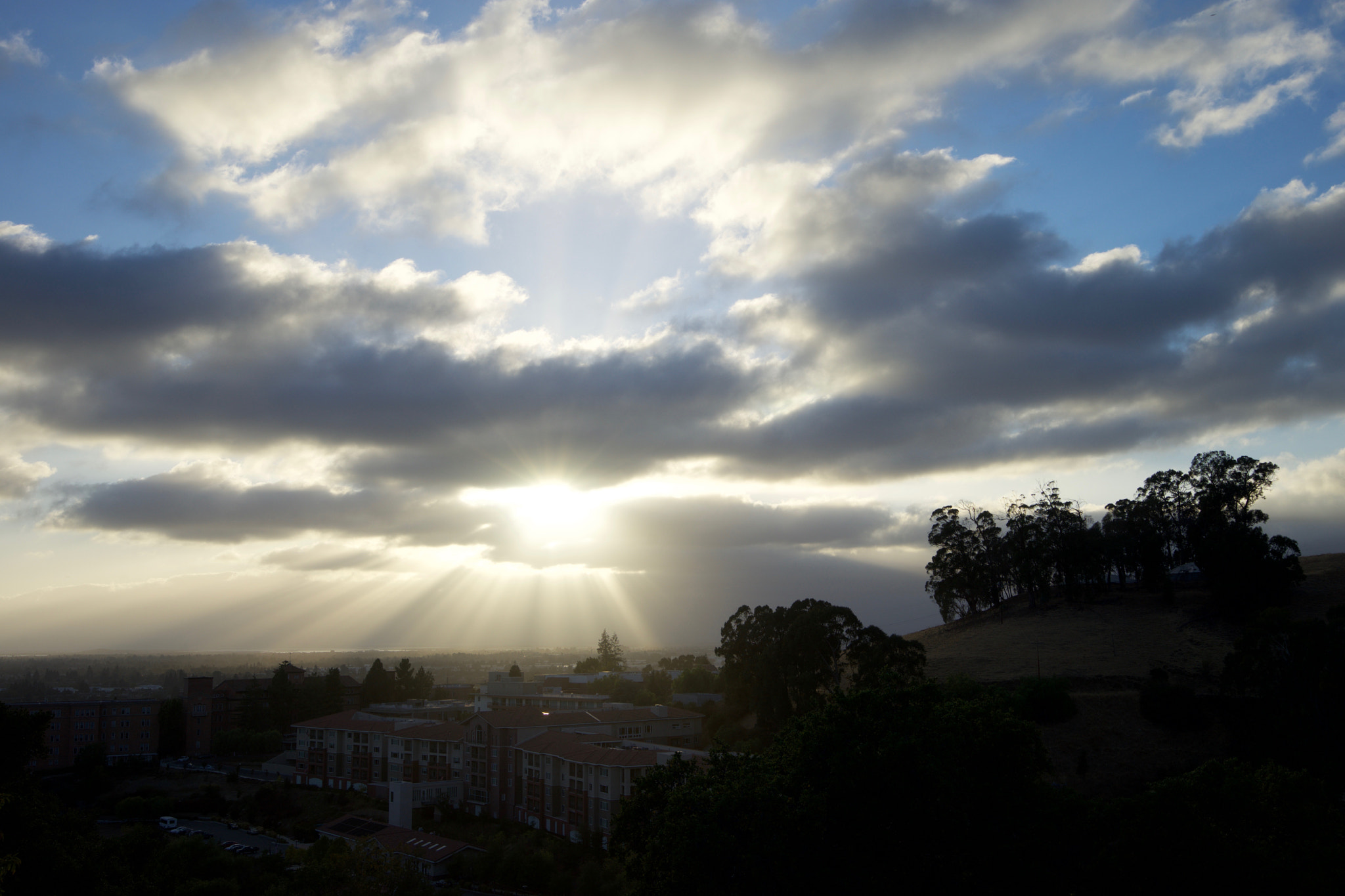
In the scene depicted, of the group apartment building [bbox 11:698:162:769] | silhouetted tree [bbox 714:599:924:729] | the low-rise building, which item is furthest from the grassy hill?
apartment building [bbox 11:698:162:769]

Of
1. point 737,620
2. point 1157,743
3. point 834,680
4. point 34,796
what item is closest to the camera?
point 34,796

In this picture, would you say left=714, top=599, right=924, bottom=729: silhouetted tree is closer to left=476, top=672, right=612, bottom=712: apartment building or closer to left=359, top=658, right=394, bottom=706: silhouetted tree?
left=476, top=672, right=612, bottom=712: apartment building

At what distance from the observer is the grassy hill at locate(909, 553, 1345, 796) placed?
5541cm

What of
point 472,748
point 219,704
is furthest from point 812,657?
point 219,704

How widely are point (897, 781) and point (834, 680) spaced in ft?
135

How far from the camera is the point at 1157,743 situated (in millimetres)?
56969

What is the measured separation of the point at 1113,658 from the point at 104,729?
369ft

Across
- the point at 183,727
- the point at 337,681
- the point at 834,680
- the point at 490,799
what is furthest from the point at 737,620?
the point at 183,727

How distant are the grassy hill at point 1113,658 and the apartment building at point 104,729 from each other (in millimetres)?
94190

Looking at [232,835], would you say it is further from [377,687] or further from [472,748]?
[377,687]

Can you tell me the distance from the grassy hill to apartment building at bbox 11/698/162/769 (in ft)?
309

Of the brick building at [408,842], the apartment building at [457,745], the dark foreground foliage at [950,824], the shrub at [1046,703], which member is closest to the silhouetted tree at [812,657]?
the shrub at [1046,703]

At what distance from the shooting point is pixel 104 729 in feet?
330

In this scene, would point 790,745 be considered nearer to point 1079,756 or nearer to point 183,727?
point 1079,756
